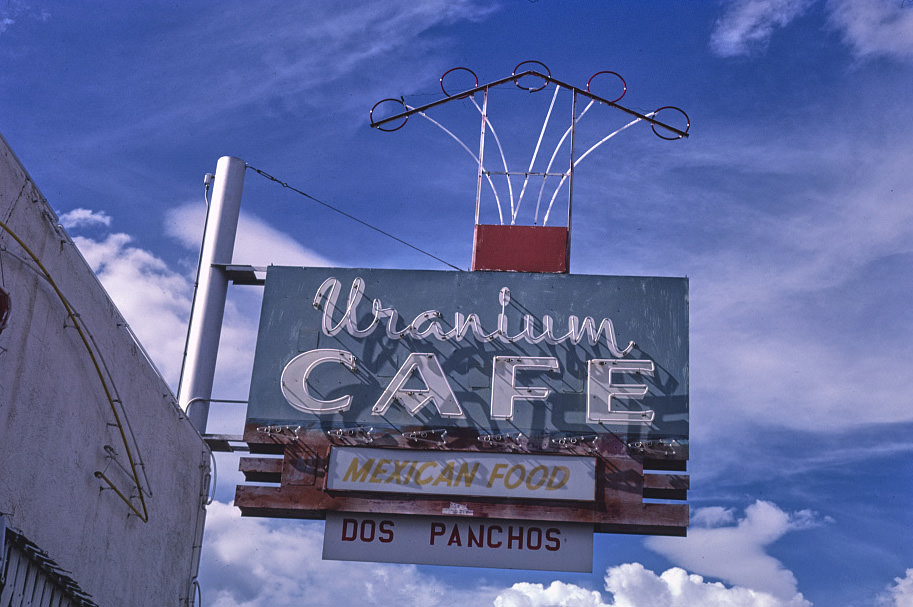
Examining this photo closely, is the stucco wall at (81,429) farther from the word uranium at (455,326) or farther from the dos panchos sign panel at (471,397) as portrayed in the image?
the word uranium at (455,326)

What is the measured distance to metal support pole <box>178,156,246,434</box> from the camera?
17828 millimetres

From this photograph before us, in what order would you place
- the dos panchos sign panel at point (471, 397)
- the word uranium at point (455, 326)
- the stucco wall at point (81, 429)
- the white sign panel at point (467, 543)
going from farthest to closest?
the word uranium at point (455, 326) < the dos panchos sign panel at point (471, 397) < the white sign panel at point (467, 543) < the stucco wall at point (81, 429)

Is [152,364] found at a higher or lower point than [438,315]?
lower

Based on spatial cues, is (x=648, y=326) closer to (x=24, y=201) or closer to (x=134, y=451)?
(x=134, y=451)

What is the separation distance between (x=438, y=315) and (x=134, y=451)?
16.1 ft

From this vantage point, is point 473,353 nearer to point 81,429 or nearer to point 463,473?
point 463,473

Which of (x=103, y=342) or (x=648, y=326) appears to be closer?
(x=103, y=342)

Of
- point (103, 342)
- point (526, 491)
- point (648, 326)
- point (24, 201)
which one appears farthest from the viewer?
point (648, 326)

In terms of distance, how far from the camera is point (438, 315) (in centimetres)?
1764

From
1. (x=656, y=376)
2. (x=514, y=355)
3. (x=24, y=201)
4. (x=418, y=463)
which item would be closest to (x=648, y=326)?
(x=656, y=376)

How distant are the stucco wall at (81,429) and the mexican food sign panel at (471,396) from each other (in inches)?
63.9

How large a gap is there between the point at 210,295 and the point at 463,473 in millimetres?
4720

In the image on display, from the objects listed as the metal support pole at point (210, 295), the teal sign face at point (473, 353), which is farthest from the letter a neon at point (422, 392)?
the metal support pole at point (210, 295)

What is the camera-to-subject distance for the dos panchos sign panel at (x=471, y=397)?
16.5m
